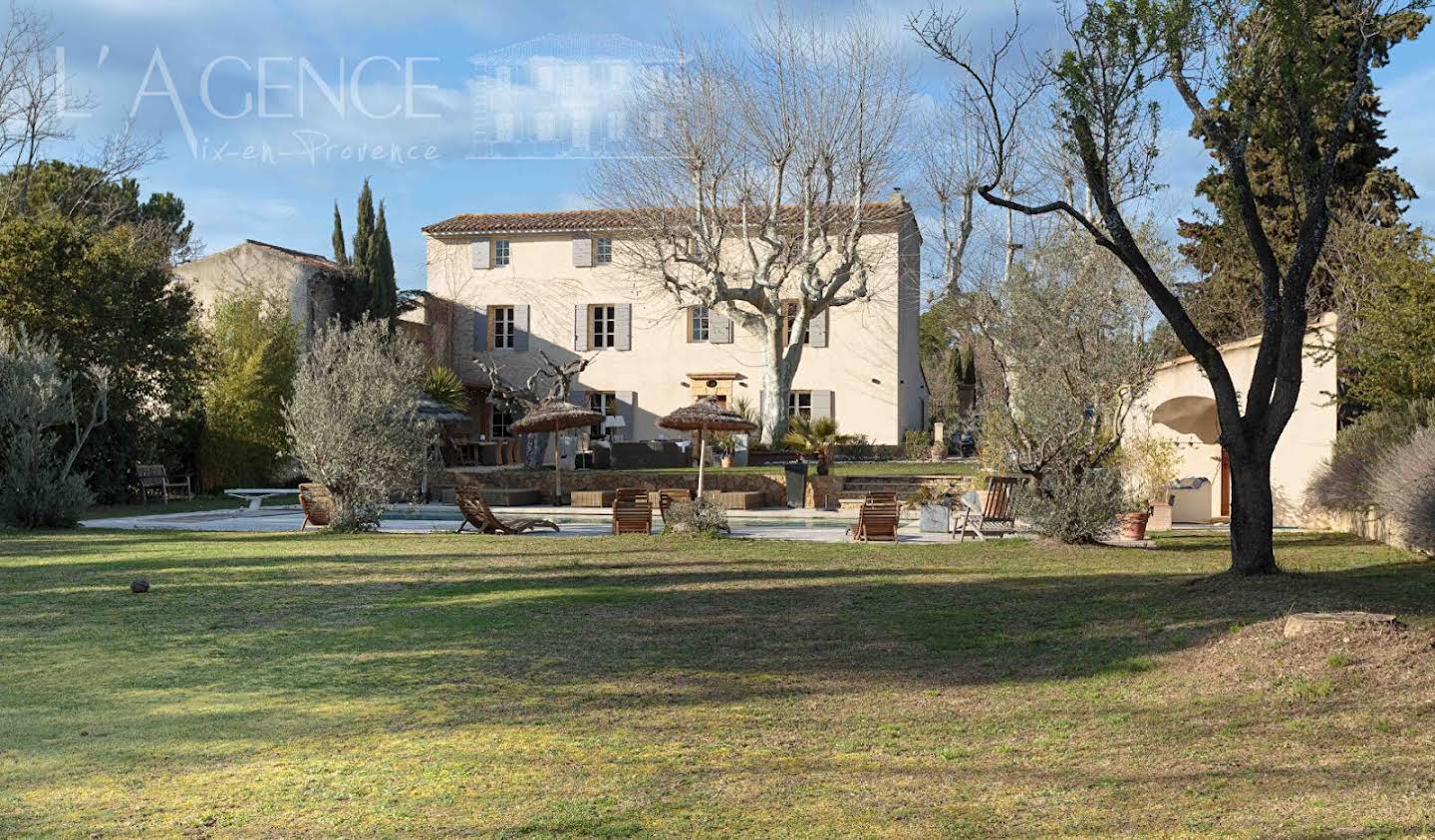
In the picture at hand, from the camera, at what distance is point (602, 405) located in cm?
3594

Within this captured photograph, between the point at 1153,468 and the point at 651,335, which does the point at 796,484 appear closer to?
the point at 1153,468

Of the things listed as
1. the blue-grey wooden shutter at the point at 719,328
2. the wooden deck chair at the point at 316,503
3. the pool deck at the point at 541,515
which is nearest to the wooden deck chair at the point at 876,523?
the pool deck at the point at 541,515

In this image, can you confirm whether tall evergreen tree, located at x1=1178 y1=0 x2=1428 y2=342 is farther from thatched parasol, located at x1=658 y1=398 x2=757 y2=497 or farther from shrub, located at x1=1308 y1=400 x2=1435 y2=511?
thatched parasol, located at x1=658 y1=398 x2=757 y2=497

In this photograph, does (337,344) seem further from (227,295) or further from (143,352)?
(227,295)

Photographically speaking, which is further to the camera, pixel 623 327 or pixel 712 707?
pixel 623 327

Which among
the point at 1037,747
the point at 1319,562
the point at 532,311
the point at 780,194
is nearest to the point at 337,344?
the point at 780,194

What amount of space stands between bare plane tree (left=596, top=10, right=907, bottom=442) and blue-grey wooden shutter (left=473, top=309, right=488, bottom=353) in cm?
779

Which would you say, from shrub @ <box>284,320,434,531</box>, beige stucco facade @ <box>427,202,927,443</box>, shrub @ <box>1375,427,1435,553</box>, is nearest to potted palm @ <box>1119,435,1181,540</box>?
shrub @ <box>1375,427,1435,553</box>

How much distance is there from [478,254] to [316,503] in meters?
22.0

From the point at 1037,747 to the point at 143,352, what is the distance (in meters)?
20.8

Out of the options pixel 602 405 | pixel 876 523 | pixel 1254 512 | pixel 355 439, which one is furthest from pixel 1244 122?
pixel 602 405

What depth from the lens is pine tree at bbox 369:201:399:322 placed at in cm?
3222

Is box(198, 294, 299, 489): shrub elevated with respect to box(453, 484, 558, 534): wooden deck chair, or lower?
elevated

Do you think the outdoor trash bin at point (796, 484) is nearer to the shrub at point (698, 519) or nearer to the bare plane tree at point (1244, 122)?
the shrub at point (698, 519)
